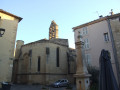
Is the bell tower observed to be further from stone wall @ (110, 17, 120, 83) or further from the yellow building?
stone wall @ (110, 17, 120, 83)

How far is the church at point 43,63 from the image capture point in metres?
20.5

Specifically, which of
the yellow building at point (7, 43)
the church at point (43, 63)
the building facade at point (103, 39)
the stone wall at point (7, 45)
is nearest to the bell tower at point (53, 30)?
the church at point (43, 63)

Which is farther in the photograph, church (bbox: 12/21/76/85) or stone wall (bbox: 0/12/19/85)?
church (bbox: 12/21/76/85)

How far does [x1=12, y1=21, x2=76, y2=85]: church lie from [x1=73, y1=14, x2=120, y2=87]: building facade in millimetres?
7292

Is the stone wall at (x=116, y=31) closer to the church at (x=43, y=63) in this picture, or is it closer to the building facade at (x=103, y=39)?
the building facade at (x=103, y=39)

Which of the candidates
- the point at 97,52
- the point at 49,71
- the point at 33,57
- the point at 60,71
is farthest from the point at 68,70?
the point at 97,52

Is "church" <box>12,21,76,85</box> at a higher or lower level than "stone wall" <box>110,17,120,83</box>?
lower

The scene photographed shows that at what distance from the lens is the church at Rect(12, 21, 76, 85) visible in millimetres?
20469

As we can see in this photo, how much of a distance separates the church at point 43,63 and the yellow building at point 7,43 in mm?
7892

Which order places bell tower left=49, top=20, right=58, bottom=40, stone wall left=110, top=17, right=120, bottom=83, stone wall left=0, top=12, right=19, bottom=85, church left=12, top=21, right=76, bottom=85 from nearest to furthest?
stone wall left=0, top=12, right=19, bottom=85 → stone wall left=110, top=17, right=120, bottom=83 → church left=12, top=21, right=76, bottom=85 → bell tower left=49, top=20, right=58, bottom=40

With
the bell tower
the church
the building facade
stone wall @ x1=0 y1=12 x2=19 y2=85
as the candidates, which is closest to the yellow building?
stone wall @ x1=0 y1=12 x2=19 y2=85

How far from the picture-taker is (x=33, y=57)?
73.5 ft

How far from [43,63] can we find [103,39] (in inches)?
447

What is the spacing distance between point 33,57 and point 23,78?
4.88 metres
